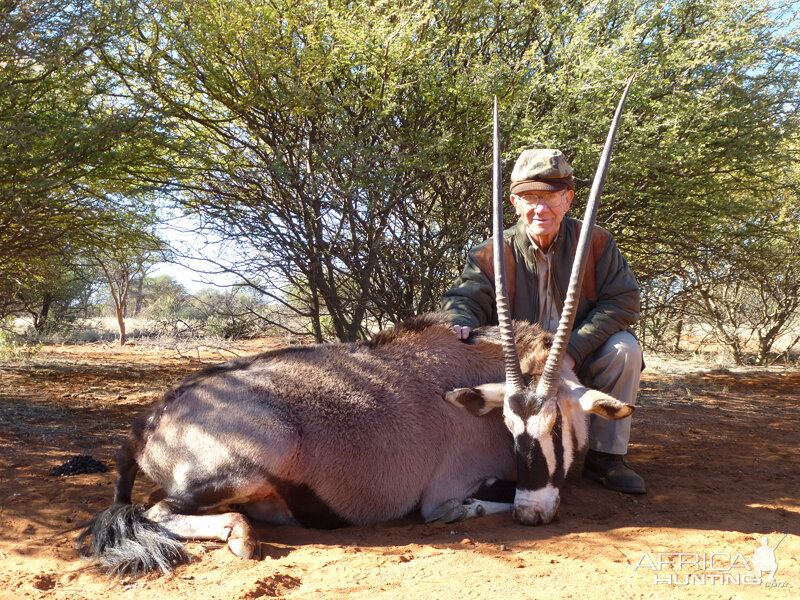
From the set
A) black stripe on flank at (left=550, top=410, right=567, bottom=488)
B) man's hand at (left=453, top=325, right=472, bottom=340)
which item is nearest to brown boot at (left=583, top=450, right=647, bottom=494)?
black stripe on flank at (left=550, top=410, right=567, bottom=488)

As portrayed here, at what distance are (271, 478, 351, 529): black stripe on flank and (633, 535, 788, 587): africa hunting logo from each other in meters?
1.67

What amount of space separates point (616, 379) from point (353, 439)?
1.93m

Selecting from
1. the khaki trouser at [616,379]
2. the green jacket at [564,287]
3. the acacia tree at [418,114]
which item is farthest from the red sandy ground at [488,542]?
the acacia tree at [418,114]

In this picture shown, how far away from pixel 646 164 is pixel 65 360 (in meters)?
10.9

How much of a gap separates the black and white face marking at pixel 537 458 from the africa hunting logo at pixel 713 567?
628 millimetres

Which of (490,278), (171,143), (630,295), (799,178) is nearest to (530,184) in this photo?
(490,278)

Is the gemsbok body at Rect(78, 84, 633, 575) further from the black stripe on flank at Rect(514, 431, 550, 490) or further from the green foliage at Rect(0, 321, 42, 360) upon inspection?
the green foliage at Rect(0, 321, 42, 360)

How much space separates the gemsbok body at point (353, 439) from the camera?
3461 millimetres

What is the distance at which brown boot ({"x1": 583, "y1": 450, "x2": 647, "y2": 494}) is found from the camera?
4.21 m

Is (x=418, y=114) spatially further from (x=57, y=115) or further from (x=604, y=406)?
(x=604, y=406)

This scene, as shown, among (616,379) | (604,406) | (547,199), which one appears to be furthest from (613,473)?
(547,199)

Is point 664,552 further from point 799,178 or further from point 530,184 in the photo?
point 799,178

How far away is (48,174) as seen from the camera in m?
6.51

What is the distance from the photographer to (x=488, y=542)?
3322mm
